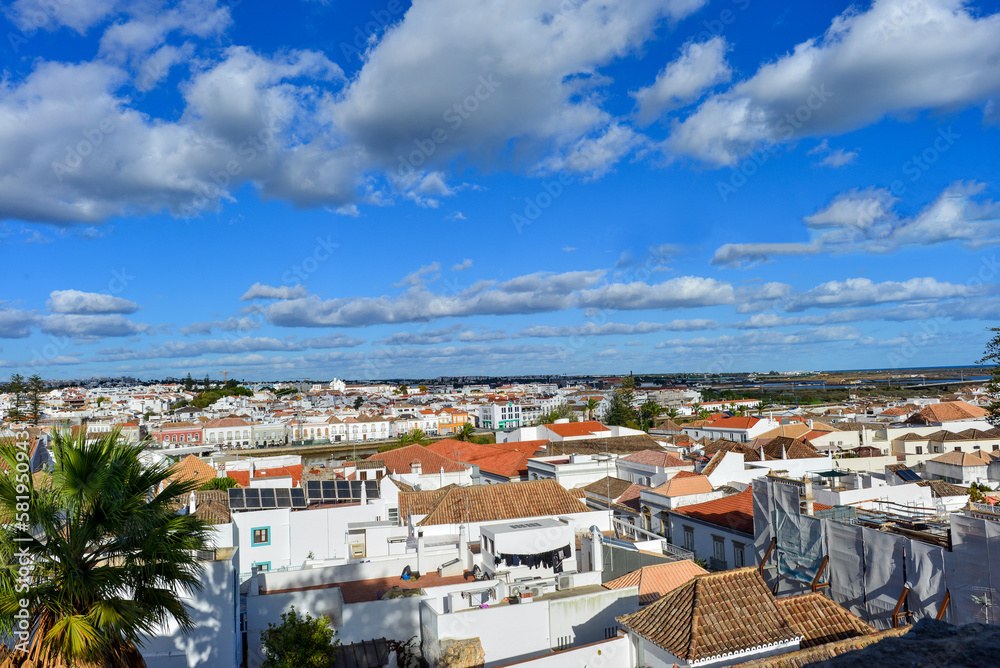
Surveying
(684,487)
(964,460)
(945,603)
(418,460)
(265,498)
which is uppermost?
(265,498)

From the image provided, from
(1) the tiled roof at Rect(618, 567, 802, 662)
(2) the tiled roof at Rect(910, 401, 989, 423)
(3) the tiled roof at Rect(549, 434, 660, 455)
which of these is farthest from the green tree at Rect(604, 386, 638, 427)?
(1) the tiled roof at Rect(618, 567, 802, 662)

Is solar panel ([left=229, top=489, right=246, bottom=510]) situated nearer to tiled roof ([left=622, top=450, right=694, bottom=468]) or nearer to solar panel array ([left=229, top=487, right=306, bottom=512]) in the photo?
solar panel array ([left=229, top=487, right=306, bottom=512])

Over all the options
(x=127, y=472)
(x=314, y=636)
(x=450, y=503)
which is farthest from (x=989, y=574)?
(x=450, y=503)

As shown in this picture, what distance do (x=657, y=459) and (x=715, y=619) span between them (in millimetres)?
23204

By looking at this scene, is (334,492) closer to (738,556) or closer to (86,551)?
(738,556)

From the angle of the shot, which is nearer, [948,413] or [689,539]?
[689,539]

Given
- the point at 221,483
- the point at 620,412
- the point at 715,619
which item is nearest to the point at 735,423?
the point at 620,412

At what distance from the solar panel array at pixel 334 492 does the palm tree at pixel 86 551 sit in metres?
20.2

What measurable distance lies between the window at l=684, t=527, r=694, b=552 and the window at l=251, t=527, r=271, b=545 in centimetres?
1550

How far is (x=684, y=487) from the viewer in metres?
27.5

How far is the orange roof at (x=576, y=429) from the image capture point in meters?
56.1

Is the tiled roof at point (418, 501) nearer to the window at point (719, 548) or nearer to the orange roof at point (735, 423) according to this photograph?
the window at point (719, 548)

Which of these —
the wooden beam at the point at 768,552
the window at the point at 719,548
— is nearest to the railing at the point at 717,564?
the window at the point at 719,548

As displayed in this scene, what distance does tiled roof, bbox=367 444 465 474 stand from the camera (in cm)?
4062
